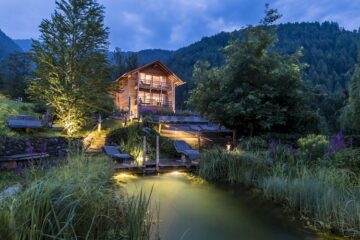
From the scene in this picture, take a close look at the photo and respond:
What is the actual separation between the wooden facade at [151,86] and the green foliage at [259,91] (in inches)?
586

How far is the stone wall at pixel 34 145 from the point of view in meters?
9.24

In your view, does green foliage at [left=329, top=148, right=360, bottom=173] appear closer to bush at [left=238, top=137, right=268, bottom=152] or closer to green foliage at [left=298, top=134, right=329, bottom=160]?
green foliage at [left=298, top=134, right=329, bottom=160]

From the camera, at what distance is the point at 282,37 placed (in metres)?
67.6

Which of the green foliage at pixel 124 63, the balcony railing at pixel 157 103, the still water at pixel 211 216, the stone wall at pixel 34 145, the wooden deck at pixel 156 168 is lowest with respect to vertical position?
the still water at pixel 211 216

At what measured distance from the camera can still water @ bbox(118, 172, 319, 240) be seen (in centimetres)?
450

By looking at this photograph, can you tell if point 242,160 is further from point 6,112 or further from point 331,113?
point 331,113

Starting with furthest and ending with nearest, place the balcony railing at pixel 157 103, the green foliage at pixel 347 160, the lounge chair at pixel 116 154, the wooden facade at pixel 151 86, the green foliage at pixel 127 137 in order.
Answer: the balcony railing at pixel 157 103
the wooden facade at pixel 151 86
the green foliage at pixel 127 137
the lounge chair at pixel 116 154
the green foliage at pixel 347 160

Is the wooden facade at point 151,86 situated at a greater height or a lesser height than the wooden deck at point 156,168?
greater

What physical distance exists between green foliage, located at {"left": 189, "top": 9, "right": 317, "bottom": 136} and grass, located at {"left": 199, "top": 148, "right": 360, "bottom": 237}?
10.9 feet

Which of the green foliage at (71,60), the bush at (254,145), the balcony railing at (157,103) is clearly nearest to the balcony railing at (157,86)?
the balcony railing at (157,103)

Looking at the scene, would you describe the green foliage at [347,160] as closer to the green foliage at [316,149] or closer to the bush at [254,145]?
the green foliage at [316,149]

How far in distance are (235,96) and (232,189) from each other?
5555 mm

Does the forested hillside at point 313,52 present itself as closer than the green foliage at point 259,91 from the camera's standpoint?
No

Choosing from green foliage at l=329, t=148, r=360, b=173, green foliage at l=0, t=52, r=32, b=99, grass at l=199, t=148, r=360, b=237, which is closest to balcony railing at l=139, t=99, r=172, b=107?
green foliage at l=0, t=52, r=32, b=99
